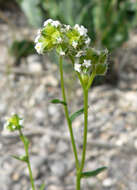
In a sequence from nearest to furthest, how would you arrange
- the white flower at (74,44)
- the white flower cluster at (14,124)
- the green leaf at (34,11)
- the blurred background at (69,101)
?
1. the white flower at (74,44)
2. the white flower cluster at (14,124)
3. the blurred background at (69,101)
4. the green leaf at (34,11)

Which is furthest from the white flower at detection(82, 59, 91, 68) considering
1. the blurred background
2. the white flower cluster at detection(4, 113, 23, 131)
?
the blurred background

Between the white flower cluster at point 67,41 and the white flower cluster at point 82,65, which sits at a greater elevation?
the white flower cluster at point 67,41

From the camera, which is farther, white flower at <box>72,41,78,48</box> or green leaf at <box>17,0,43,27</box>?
green leaf at <box>17,0,43,27</box>

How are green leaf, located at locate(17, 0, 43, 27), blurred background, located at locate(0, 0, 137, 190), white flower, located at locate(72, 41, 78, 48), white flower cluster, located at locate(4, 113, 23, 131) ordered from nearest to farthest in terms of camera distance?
white flower, located at locate(72, 41, 78, 48) → white flower cluster, located at locate(4, 113, 23, 131) → blurred background, located at locate(0, 0, 137, 190) → green leaf, located at locate(17, 0, 43, 27)

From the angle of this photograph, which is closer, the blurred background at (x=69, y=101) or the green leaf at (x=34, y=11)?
the blurred background at (x=69, y=101)

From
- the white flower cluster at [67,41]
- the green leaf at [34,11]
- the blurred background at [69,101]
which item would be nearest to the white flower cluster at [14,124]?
the white flower cluster at [67,41]

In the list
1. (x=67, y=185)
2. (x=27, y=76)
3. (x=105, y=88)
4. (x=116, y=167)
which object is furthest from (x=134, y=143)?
(x=27, y=76)

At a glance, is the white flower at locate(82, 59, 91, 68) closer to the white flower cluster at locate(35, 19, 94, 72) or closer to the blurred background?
the white flower cluster at locate(35, 19, 94, 72)

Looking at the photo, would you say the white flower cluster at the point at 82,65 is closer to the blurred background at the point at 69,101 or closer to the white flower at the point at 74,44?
the white flower at the point at 74,44

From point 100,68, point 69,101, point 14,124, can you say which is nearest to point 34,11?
point 69,101
